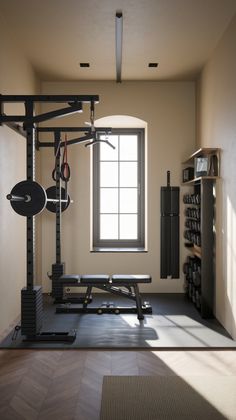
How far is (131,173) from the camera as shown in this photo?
643 cm

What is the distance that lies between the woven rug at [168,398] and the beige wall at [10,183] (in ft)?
5.14

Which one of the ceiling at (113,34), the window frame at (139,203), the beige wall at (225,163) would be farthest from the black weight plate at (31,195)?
the window frame at (139,203)

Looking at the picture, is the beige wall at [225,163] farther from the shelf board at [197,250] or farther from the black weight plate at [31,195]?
the black weight plate at [31,195]

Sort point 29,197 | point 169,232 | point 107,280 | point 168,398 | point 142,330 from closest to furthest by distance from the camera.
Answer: point 168,398 < point 29,197 < point 142,330 < point 107,280 < point 169,232

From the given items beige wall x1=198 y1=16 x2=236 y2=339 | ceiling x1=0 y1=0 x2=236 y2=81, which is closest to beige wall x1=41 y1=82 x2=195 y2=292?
ceiling x1=0 y1=0 x2=236 y2=81

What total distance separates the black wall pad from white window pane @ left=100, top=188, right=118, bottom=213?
0.83 meters

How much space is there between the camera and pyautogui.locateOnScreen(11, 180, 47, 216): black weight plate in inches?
138

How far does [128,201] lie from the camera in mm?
6426

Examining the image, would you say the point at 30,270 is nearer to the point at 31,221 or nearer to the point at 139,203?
the point at 31,221

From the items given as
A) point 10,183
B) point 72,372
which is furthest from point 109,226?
point 72,372

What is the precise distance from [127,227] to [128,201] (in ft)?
1.27

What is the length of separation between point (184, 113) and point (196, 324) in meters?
2.93

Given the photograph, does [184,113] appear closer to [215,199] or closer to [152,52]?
[152,52]

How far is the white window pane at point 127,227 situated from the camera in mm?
6418
